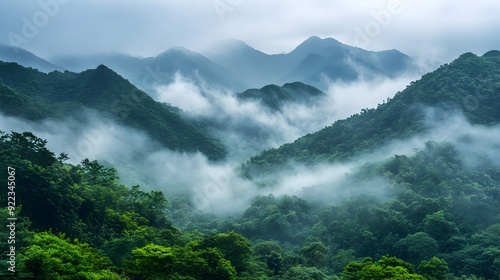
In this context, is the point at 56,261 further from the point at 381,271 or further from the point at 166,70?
the point at 166,70

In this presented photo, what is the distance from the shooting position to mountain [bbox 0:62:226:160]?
78.8 metres

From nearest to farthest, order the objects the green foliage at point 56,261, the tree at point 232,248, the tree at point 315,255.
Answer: the green foliage at point 56,261 → the tree at point 232,248 → the tree at point 315,255

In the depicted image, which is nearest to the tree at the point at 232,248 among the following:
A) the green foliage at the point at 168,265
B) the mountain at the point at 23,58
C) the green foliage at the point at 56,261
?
the green foliage at the point at 168,265

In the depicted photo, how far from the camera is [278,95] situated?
416ft

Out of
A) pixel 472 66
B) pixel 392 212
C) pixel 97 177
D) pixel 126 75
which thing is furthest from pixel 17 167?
pixel 126 75

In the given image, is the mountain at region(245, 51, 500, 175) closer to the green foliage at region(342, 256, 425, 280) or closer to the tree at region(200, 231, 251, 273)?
the green foliage at region(342, 256, 425, 280)

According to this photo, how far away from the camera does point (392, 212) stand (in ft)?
146

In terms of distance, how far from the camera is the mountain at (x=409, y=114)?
218 ft

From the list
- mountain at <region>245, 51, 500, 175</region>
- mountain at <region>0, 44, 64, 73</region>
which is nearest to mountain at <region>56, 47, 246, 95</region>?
mountain at <region>0, 44, 64, 73</region>

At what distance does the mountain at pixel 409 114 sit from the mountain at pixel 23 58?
338 ft

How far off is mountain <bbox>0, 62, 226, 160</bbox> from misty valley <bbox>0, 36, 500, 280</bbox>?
0.32 metres

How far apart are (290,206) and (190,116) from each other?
55674mm

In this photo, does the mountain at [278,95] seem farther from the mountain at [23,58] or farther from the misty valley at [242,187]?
the mountain at [23,58]

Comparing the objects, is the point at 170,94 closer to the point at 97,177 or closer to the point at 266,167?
the point at 266,167
